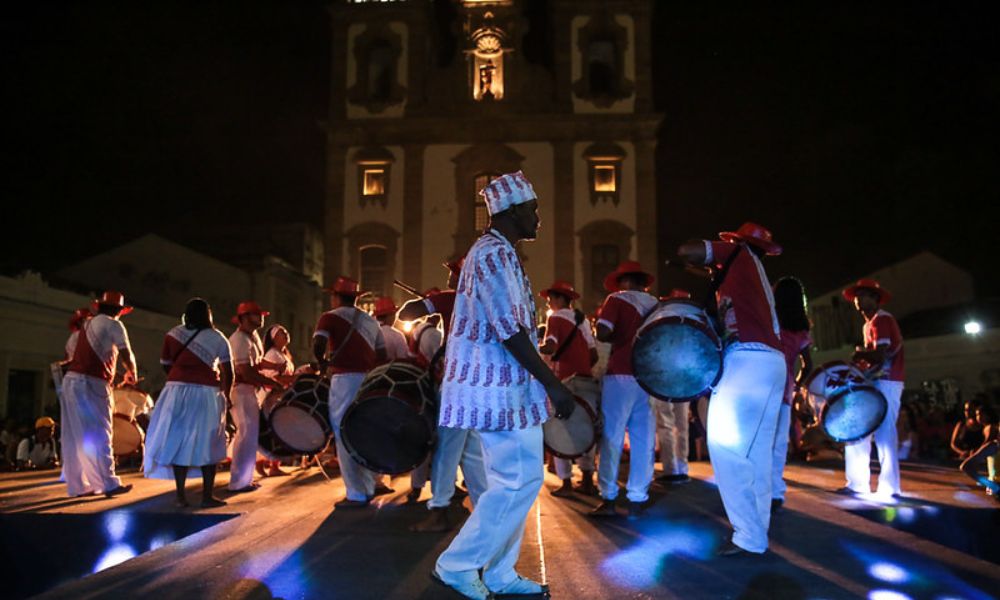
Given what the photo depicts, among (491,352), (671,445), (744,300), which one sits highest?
(744,300)

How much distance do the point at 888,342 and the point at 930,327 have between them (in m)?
22.7

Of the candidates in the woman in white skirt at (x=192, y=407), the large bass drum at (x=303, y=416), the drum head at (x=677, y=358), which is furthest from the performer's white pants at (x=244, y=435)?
the drum head at (x=677, y=358)

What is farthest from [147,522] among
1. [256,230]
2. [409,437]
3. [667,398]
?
[256,230]

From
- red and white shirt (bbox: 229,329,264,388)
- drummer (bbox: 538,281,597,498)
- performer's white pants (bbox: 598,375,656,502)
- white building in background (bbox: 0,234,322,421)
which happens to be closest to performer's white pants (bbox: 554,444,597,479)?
drummer (bbox: 538,281,597,498)

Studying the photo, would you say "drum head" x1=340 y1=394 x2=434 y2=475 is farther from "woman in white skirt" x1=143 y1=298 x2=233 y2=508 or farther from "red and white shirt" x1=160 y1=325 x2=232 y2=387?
"red and white shirt" x1=160 y1=325 x2=232 y2=387

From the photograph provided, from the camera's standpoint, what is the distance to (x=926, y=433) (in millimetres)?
13484

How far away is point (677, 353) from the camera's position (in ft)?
15.4

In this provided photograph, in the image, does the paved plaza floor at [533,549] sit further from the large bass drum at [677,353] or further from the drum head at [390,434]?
the large bass drum at [677,353]

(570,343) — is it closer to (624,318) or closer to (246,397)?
(624,318)

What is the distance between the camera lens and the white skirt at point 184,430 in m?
6.60

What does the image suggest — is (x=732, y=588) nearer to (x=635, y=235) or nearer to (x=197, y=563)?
(x=197, y=563)

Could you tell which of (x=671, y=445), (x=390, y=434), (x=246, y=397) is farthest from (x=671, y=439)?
(x=246, y=397)

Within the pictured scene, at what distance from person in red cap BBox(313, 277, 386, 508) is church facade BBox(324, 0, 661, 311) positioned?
2132 centimetres

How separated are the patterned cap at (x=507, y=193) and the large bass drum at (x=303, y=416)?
355 centimetres
